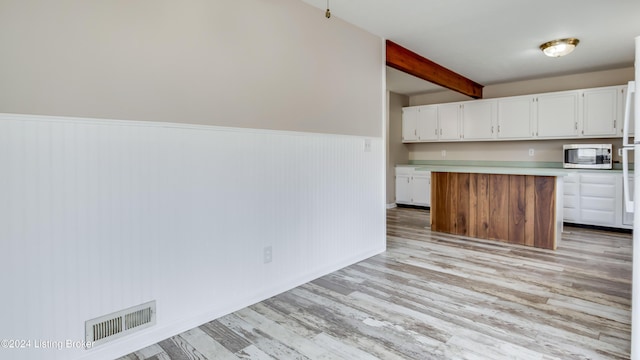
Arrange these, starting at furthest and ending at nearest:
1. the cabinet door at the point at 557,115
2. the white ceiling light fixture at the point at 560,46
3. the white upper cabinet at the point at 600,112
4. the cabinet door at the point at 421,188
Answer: the cabinet door at the point at 421,188
the cabinet door at the point at 557,115
the white upper cabinet at the point at 600,112
the white ceiling light fixture at the point at 560,46

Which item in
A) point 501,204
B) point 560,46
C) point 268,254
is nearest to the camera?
point 268,254

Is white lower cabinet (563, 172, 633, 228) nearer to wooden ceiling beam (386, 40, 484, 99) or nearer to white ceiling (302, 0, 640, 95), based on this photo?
white ceiling (302, 0, 640, 95)

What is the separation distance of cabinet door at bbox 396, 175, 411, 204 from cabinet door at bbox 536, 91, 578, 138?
2.33 m

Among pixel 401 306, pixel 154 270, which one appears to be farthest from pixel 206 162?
pixel 401 306

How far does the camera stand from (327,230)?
3094 millimetres

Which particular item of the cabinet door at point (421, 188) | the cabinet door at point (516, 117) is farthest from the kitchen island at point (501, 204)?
the cabinet door at point (421, 188)

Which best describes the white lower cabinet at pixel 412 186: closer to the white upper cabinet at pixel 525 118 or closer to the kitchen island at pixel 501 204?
the white upper cabinet at pixel 525 118

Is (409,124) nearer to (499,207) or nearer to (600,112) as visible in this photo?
(600,112)

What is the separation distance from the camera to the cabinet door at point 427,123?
21.8 ft

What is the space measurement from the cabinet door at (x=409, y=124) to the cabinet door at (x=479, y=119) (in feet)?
3.03

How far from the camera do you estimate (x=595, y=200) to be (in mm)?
4914

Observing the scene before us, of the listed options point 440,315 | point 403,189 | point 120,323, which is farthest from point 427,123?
point 120,323

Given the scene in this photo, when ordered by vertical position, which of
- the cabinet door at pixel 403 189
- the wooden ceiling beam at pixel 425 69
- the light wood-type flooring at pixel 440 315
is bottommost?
the light wood-type flooring at pixel 440 315

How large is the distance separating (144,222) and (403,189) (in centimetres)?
561
